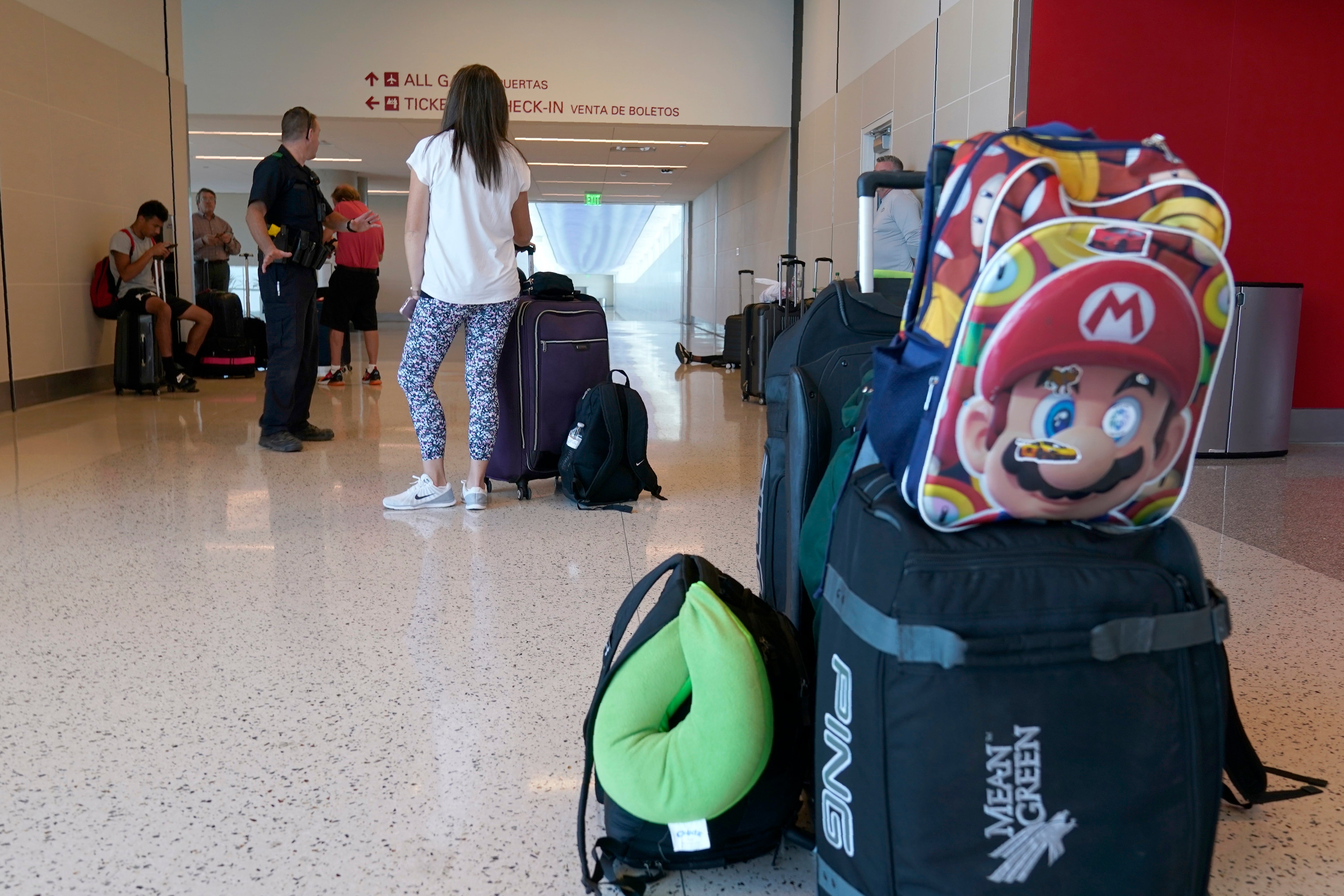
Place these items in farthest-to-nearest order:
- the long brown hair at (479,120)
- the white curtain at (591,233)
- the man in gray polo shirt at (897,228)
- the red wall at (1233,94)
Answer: the white curtain at (591,233), the man in gray polo shirt at (897,228), the red wall at (1233,94), the long brown hair at (479,120)

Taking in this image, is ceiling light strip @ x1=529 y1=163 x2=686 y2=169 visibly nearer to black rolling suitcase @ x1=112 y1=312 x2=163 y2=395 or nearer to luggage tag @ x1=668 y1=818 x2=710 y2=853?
black rolling suitcase @ x1=112 y1=312 x2=163 y2=395

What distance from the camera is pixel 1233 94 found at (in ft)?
16.5

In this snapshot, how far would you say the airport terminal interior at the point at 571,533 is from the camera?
106cm

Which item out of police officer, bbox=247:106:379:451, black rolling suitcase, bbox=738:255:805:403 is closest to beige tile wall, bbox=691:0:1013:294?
black rolling suitcase, bbox=738:255:805:403

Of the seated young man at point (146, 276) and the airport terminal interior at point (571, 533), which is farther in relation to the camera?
the seated young man at point (146, 276)

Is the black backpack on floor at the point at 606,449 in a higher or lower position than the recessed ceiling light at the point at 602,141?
lower

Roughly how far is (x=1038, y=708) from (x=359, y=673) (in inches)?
54.1

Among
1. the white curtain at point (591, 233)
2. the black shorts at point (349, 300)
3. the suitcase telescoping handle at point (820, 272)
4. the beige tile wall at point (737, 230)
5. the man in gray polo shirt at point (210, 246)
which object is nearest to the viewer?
the black shorts at point (349, 300)

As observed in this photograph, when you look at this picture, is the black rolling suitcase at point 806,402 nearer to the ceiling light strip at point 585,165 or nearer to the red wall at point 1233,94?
the red wall at point 1233,94

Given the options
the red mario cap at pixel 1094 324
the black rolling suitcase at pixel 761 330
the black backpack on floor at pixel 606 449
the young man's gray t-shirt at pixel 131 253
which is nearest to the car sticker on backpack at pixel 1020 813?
the red mario cap at pixel 1094 324

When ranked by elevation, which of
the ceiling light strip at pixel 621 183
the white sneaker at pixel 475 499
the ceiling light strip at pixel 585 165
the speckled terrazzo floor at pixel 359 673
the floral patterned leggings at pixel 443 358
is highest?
the ceiling light strip at pixel 621 183

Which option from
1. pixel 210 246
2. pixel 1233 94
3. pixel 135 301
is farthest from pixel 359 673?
pixel 210 246

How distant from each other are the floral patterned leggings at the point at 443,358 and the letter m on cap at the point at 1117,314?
247 cm

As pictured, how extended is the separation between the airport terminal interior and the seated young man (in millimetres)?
148
